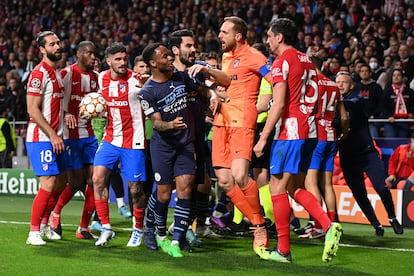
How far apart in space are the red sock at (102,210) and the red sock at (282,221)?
2073 millimetres

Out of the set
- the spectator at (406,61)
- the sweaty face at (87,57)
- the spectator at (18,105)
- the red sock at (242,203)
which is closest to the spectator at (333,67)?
the spectator at (406,61)

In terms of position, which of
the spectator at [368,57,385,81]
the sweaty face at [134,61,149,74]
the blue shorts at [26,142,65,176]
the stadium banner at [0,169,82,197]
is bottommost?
the stadium banner at [0,169,82,197]

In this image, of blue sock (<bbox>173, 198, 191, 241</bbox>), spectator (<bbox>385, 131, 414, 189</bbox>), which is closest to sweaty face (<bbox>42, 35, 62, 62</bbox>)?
blue sock (<bbox>173, 198, 191, 241</bbox>)

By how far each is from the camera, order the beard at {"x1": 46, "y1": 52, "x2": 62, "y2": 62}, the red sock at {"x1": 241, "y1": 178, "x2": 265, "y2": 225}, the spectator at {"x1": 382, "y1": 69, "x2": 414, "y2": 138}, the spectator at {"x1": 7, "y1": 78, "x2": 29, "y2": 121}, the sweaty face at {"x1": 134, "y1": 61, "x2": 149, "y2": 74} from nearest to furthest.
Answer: the red sock at {"x1": 241, "y1": 178, "x2": 265, "y2": 225}, the beard at {"x1": 46, "y1": 52, "x2": 62, "y2": 62}, the sweaty face at {"x1": 134, "y1": 61, "x2": 149, "y2": 74}, the spectator at {"x1": 382, "y1": 69, "x2": 414, "y2": 138}, the spectator at {"x1": 7, "y1": 78, "x2": 29, "y2": 121}

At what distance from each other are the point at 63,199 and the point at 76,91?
1.39 m

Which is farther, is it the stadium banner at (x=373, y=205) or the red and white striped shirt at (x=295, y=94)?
the stadium banner at (x=373, y=205)

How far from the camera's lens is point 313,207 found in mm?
8156

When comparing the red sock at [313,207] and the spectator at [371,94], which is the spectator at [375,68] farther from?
the red sock at [313,207]

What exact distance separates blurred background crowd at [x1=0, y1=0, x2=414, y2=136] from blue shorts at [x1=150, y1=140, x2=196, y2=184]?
6470mm

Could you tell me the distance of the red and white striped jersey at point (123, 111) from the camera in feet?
30.6

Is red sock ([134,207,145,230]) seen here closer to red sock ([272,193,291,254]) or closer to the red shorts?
the red shorts

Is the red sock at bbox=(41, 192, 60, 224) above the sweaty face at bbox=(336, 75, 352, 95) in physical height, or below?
below

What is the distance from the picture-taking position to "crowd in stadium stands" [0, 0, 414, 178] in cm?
1498

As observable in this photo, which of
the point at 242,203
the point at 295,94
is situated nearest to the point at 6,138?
the point at 242,203
